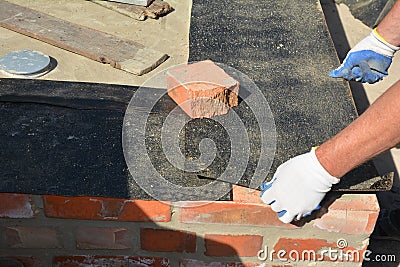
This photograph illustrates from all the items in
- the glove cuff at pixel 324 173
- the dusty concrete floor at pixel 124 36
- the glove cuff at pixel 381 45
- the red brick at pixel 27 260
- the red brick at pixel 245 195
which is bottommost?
the red brick at pixel 27 260

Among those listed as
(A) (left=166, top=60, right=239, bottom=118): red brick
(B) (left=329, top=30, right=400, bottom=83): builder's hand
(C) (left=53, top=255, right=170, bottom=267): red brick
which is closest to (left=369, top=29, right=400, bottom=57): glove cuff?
(B) (left=329, top=30, right=400, bottom=83): builder's hand

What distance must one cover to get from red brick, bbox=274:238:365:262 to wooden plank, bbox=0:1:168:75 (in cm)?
181

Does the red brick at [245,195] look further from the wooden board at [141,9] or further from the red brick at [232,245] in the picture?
the wooden board at [141,9]

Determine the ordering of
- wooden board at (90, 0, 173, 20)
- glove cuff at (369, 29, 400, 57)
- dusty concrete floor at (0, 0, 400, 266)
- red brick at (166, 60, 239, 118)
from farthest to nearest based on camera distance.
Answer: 1. wooden board at (90, 0, 173, 20)
2. dusty concrete floor at (0, 0, 400, 266)
3. glove cuff at (369, 29, 400, 57)
4. red brick at (166, 60, 239, 118)

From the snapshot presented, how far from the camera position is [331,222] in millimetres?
2123

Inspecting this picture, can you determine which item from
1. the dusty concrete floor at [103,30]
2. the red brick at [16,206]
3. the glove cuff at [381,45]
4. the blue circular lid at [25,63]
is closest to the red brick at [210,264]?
the red brick at [16,206]

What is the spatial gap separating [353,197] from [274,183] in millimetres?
328

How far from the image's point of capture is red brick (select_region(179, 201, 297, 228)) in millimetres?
2066

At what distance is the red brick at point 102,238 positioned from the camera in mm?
2119

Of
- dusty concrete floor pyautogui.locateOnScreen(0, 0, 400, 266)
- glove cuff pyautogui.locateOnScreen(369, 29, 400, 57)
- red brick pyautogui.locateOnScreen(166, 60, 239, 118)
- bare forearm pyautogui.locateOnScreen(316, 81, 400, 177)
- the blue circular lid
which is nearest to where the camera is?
bare forearm pyautogui.locateOnScreen(316, 81, 400, 177)

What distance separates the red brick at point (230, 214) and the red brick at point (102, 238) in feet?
0.79

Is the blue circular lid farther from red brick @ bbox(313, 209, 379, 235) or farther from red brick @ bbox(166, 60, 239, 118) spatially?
red brick @ bbox(313, 209, 379, 235)

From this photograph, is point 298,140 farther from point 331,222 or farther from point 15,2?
point 15,2

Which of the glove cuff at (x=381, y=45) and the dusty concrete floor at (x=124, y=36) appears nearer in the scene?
the glove cuff at (x=381, y=45)
